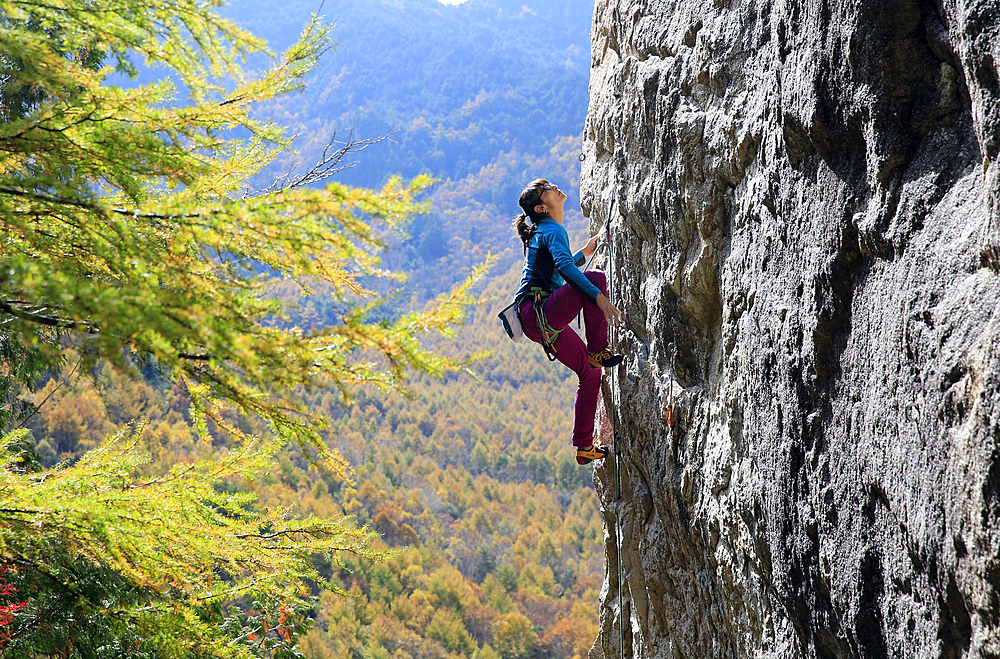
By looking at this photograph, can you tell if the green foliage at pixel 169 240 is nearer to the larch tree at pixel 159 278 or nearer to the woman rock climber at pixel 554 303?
the larch tree at pixel 159 278

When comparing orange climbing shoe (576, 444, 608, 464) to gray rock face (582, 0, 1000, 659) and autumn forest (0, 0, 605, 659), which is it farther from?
A: autumn forest (0, 0, 605, 659)

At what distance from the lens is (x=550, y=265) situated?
4211 millimetres

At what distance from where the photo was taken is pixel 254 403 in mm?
2051

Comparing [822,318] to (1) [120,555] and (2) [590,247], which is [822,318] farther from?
(1) [120,555]

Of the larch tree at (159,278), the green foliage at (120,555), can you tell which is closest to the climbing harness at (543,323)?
the larch tree at (159,278)

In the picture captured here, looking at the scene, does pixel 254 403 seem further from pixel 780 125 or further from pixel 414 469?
pixel 414 469

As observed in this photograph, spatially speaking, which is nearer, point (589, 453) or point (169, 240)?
point (169, 240)

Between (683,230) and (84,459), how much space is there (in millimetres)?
3522

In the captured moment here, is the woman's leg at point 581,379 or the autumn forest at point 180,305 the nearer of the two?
the autumn forest at point 180,305

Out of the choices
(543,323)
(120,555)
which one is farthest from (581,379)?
(120,555)

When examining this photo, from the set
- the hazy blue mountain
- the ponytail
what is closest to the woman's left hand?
the ponytail

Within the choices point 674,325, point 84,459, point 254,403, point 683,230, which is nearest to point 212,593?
point 84,459

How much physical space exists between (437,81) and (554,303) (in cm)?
11934

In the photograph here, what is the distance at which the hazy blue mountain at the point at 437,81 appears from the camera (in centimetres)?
10326
